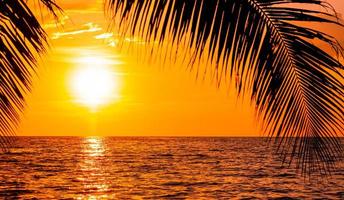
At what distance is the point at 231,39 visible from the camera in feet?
→ 6.33

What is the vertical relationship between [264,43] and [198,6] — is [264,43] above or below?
below

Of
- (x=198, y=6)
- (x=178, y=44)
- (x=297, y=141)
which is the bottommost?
(x=297, y=141)

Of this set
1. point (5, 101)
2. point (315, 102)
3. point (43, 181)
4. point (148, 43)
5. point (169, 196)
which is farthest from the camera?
point (43, 181)

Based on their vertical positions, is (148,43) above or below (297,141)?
above

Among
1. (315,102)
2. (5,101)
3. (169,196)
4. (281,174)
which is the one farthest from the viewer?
(281,174)

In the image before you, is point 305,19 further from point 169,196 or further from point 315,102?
point 169,196

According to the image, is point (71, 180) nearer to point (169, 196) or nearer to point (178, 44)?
point (169, 196)

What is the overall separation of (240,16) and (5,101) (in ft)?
3.38

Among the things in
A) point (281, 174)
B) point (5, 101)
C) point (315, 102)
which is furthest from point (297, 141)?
point (281, 174)

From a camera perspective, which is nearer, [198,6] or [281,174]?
[198,6]

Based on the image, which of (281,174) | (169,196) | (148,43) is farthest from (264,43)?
(281,174)

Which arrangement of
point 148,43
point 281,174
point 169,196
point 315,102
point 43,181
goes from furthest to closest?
point 281,174
point 43,181
point 169,196
point 315,102
point 148,43

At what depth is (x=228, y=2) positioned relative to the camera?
6.32 ft

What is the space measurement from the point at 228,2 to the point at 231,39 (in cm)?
13
